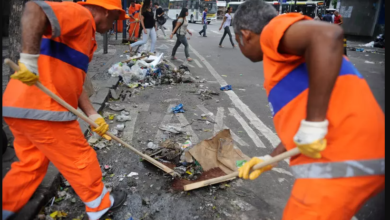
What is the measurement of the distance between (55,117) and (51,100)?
0.11 m

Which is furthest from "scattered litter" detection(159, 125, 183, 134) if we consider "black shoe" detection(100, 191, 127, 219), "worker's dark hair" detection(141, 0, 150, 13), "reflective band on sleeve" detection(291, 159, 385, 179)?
"worker's dark hair" detection(141, 0, 150, 13)

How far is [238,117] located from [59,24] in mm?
3518

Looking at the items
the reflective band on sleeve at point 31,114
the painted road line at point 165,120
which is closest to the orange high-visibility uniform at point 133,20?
the painted road line at point 165,120

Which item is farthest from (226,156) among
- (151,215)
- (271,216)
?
(151,215)

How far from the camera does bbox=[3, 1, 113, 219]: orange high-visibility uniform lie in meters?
1.81

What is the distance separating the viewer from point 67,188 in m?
2.78

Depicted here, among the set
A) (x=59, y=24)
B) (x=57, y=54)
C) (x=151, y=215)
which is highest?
(x=59, y=24)

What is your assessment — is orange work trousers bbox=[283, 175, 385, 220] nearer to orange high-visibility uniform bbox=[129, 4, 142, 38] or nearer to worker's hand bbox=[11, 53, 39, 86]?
worker's hand bbox=[11, 53, 39, 86]

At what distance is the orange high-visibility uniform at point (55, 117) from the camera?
1808mm

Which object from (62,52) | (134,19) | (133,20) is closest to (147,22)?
(134,19)

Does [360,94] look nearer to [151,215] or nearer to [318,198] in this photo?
[318,198]

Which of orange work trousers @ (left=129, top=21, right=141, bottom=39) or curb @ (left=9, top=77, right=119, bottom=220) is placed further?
orange work trousers @ (left=129, top=21, right=141, bottom=39)

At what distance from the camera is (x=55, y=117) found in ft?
6.07

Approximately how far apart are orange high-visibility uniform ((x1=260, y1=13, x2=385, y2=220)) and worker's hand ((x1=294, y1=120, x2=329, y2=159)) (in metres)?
0.07
